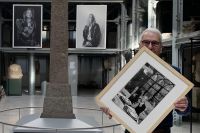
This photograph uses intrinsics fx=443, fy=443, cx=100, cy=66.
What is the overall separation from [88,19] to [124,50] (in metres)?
3.40

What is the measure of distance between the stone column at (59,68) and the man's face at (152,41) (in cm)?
709

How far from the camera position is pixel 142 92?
371 cm

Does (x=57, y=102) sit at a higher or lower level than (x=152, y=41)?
lower

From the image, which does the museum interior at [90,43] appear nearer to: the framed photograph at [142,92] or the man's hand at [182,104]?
the framed photograph at [142,92]

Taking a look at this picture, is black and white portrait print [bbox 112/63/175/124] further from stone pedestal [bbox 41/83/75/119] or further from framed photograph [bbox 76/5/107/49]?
framed photograph [bbox 76/5/107/49]

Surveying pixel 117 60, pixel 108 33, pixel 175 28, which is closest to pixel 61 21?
pixel 175 28

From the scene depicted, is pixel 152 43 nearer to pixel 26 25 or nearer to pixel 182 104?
pixel 182 104

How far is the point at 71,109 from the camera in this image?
35.1 ft

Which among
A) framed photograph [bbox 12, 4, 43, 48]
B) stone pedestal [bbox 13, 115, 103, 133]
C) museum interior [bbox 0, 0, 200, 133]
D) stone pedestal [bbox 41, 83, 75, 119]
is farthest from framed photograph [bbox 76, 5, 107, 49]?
stone pedestal [bbox 13, 115, 103, 133]

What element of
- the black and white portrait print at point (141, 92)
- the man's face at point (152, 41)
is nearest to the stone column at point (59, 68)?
the black and white portrait print at point (141, 92)

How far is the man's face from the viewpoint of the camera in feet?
12.0

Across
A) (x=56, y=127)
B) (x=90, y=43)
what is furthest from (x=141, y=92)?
(x=90, y=43)

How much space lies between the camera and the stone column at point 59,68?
10.9 m

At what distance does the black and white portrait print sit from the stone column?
697 cm
